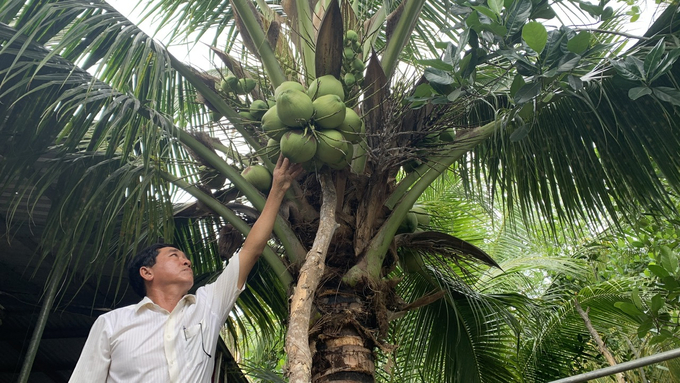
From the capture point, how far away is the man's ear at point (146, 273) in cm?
243

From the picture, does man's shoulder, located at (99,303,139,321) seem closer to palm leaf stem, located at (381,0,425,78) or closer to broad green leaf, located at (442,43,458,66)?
broad green leaf, located at (442,43,458,66)

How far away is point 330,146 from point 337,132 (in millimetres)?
64

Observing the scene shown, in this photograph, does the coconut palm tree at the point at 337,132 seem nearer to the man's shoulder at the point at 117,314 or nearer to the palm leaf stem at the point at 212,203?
the palm leaf stem at the point at 212,203

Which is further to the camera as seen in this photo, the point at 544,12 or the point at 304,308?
the point at 544,12

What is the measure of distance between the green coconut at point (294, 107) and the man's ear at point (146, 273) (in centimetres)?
81

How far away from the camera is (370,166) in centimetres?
296

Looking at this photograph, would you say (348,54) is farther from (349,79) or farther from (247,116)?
(247,116)

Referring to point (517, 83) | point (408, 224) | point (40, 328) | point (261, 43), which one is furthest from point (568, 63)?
point (40, 328)

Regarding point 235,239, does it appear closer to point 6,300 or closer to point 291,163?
point 291,163

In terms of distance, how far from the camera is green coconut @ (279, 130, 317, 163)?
91.6 inches

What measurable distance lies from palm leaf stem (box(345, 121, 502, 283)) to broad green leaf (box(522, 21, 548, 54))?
59cm

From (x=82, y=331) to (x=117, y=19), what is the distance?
7.59ft

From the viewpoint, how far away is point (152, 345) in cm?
206

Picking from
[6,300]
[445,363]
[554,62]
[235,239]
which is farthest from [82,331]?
[554,62]
